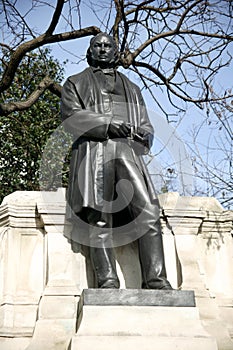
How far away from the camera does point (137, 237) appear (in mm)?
6734

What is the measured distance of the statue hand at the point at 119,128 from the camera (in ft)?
22.4

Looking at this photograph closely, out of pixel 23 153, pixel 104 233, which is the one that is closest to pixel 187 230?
pixel 104 233

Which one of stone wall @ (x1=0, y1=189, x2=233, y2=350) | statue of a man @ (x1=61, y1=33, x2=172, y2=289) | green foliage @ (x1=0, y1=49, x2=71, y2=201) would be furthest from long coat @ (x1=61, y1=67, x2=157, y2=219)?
green foliage @ (x1=0, y1=49, x2=71, y2=201)

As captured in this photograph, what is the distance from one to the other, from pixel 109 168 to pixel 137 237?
839 mm

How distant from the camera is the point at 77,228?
6984mm

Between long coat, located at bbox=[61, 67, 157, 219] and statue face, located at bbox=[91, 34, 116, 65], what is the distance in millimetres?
210

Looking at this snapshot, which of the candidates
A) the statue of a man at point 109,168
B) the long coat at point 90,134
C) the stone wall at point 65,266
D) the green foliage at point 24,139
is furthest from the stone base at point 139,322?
the green foliage at point 24,139

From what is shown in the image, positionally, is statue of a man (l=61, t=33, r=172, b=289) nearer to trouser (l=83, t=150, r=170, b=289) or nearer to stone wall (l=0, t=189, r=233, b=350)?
trouser (l=83, t=150, r=170, b=289)

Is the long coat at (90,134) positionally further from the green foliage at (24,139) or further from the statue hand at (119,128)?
the green foliage at (24,139)

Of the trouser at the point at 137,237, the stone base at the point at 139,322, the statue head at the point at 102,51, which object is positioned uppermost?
the statue head at the point at 102,51

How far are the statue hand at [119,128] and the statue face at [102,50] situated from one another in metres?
0.98

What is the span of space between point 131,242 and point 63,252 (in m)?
0.80

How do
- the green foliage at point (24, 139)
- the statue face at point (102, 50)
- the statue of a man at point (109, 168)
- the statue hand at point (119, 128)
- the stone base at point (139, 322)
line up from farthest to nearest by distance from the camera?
the green foliage at point (24, 139) → the statue face at point (102, 50) → the statue hand at point (119, 128) → the statue of a man at point (109, 168) → the stone base at point (139, 322)

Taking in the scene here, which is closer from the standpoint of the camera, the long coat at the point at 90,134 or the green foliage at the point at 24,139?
the long coat at the point at 90,134
